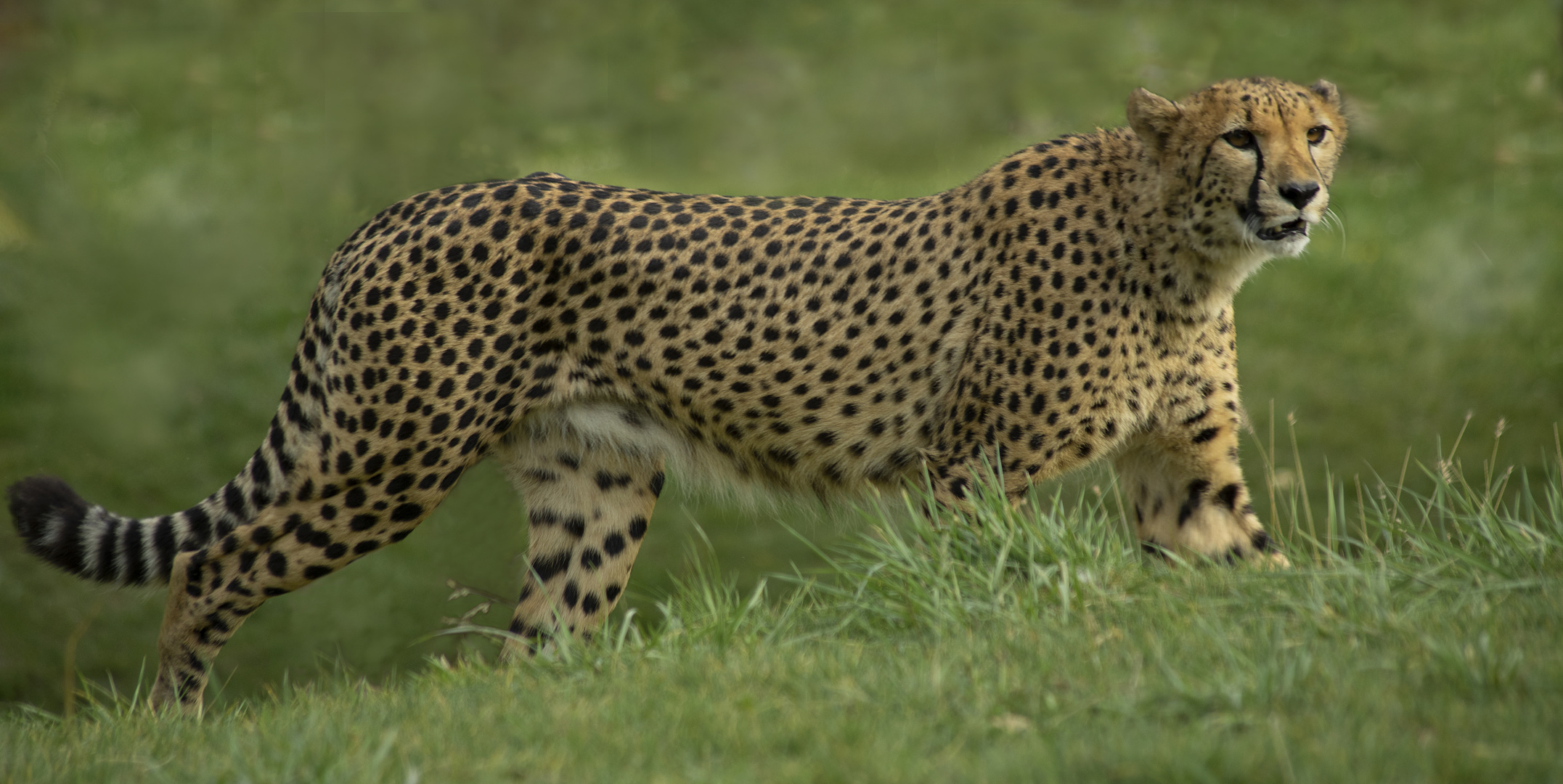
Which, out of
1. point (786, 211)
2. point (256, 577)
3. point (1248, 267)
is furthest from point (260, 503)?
point (1248, 267)

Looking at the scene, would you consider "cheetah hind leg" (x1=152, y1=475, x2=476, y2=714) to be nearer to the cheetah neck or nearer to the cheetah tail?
the cheetah tail

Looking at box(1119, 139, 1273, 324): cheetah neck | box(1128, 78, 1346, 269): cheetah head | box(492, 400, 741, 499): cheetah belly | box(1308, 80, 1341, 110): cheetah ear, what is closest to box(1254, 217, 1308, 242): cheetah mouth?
box(1128, 78, 1346, 269): cheetah head

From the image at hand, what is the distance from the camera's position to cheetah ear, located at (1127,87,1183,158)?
3.24 meters

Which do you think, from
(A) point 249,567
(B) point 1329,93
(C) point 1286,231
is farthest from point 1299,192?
(A) point 249,567

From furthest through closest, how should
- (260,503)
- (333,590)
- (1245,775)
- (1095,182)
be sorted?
(333,590)
(260,503)
(1095,182)
(1245,775)

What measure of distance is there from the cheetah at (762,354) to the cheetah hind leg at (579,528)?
0.07 meters

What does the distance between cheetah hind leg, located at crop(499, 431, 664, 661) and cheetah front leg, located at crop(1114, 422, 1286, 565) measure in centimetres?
134

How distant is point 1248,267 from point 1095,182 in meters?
0.43

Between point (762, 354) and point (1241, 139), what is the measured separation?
128cm

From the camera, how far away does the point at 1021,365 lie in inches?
128

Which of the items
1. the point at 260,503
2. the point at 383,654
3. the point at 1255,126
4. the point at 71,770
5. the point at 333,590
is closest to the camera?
the point at 71,770

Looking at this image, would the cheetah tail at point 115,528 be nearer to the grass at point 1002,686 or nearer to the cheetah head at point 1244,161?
the grass at point 1002,686

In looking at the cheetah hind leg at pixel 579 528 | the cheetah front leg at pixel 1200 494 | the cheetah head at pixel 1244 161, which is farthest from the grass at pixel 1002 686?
the cheetah hind leg at pixel 579 528

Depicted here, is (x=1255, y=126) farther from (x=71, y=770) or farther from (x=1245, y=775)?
(x=71, y=770)
